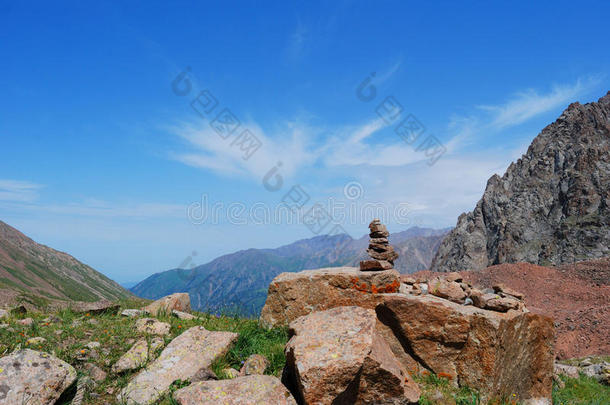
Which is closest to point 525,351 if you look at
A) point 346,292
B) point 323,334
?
point 346,292

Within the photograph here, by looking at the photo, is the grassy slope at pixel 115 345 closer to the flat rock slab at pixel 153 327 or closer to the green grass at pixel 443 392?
the green grass at pixel 443 392

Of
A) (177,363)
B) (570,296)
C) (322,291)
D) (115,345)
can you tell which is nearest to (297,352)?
(177,363)

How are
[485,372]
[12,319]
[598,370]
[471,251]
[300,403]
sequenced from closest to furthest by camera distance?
[300,403] < [485,372] < [12,319] < [598,370] < [471,251]

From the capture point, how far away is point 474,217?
82.3 metres

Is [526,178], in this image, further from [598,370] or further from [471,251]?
[598,370]

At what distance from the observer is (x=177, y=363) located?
24.1 ft

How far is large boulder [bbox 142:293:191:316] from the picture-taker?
39.4 ft

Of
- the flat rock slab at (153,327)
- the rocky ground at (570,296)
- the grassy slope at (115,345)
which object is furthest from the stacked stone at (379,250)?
the rocky ground at (570,296)

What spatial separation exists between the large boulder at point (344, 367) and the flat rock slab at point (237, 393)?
401 millimetres

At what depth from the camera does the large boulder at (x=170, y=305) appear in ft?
39.4

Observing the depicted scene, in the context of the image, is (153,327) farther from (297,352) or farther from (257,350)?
(297,352)

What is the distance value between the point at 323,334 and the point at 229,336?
257 cm

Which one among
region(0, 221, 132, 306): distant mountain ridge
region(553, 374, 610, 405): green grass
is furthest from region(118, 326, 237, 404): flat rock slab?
region(0, 221, 132, 306): distant mountain ridge

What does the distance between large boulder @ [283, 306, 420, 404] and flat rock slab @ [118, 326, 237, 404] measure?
5.75 feet
